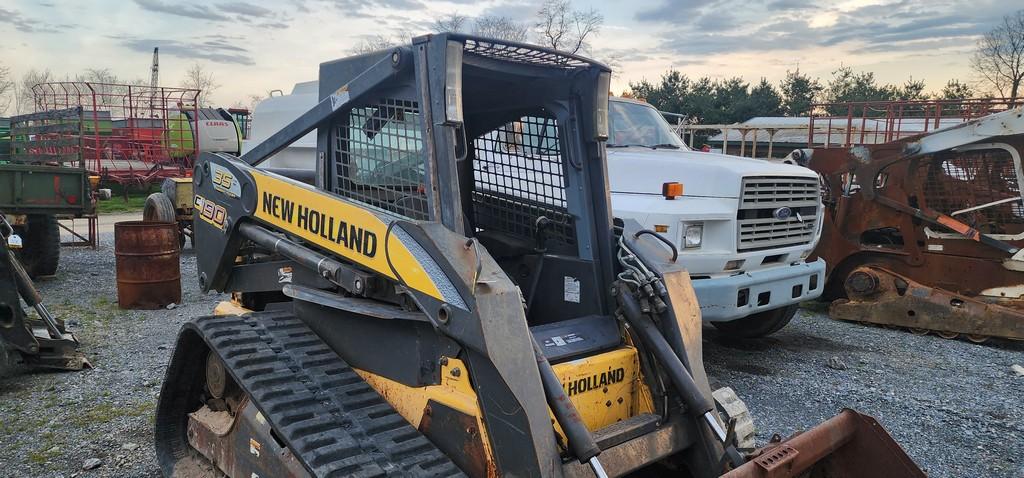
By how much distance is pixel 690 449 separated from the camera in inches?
125

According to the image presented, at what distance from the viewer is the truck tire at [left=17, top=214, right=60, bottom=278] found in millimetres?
9531

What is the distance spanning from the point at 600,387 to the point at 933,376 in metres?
4.49

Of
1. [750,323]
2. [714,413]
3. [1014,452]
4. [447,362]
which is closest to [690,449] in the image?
[714,413]

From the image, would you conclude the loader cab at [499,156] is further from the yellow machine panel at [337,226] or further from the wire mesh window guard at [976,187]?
the wire mesh window guard at [976,187]

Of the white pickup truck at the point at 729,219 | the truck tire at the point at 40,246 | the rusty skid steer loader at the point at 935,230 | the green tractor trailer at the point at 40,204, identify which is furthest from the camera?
the truck tire at the point at 40,246

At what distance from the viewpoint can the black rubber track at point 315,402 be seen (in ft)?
8.43

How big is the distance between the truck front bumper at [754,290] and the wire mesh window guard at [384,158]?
297cm

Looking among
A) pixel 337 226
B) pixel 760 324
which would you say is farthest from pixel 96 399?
pixel 760 324

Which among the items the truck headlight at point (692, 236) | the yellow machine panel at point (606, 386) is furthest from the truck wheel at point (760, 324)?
the yellow machine panel at point (606, 386)

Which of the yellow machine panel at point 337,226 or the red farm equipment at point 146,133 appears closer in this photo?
the yellow machine panel at point 337,226

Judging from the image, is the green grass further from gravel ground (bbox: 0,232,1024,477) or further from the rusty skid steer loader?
the rusty skid steer loader

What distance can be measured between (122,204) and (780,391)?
19.5 metres

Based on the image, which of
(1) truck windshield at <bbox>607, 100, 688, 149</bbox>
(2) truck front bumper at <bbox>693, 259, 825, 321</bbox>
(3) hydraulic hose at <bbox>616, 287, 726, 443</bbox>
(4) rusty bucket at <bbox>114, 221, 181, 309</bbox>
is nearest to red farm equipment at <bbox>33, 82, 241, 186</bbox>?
(4) rusty bucket at <bbox>114, 221, 181, 309</bbox>

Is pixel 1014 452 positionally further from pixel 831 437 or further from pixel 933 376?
pixel 831 437
